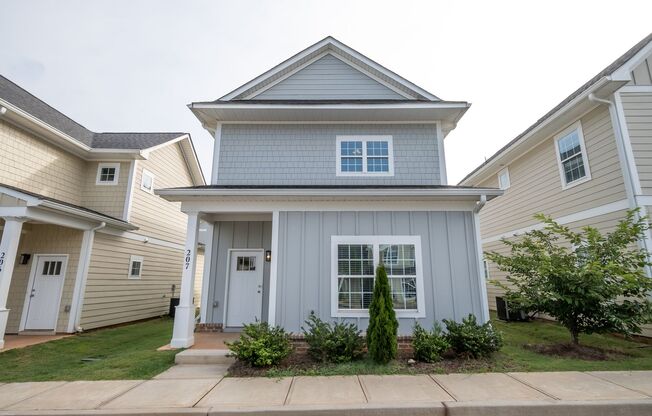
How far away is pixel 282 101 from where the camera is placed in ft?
27.8

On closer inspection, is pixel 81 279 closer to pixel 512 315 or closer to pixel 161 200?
pixel 161 200

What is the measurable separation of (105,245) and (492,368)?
11085mm

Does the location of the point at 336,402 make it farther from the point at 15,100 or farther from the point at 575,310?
the point at 15,100

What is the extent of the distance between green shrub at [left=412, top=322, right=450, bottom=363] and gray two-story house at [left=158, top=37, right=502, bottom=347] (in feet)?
1.91

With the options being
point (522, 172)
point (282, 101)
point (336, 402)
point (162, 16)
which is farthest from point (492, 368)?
point (162, 16)

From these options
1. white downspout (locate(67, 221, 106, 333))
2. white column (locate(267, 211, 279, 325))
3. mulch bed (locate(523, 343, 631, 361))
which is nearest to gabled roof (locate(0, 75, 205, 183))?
white downspout (locate(67, 221, 106, 333))

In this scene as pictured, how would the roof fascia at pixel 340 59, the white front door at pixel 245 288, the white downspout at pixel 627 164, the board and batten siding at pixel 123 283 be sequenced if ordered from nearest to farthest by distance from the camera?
the white downspout at pixel 627 164
the white front door at pixel 245 288
the roof fascia at pixel 340 59
the board and batten siding at pixel 123 283

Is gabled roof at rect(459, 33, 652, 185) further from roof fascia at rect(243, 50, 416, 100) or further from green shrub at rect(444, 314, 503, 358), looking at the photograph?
green shrub at rect(444, 314, 503, 358)

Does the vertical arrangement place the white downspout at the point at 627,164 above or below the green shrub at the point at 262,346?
above

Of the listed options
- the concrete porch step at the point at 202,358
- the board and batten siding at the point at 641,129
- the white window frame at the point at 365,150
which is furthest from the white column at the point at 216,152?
the board and batten siding at the point at 641,129

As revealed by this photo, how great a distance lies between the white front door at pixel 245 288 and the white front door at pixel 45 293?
5.23 m

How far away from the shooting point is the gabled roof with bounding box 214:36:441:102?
8984mm

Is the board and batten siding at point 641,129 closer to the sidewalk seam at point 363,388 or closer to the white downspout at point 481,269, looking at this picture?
the white downspout at point 481,269

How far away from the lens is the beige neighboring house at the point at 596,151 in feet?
23.3
